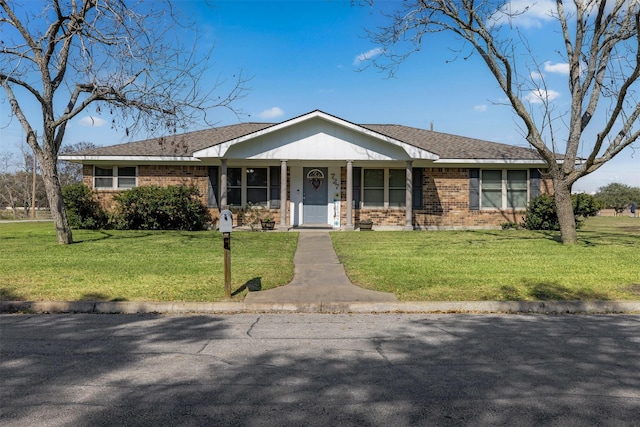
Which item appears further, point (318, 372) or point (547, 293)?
point (547, 293)

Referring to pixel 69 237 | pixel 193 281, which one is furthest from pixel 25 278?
pixel 69 237

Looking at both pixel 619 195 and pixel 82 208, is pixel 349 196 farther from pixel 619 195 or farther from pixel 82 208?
pixel 619 195

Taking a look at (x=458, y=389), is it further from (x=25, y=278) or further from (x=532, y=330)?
(x=25, y=278)

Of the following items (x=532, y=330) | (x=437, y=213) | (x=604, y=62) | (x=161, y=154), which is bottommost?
(x=532, y=330)

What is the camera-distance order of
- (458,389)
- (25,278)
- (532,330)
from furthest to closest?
1. (25,278)
2. (532,330)
3. (458,389)

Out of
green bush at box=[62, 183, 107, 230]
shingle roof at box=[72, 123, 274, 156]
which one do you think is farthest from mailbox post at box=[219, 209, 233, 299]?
green bush at box=[62, 183, 107, 230]

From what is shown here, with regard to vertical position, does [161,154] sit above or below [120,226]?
above

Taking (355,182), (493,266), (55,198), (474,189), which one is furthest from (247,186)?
(493,266)

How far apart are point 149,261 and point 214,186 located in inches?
378

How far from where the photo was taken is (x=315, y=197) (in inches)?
821

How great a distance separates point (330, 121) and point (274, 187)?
3.71 meters

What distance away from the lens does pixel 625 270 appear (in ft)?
33.8

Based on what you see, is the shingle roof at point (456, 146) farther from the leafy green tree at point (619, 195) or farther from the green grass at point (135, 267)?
the leafy green tree at point (619, 195)

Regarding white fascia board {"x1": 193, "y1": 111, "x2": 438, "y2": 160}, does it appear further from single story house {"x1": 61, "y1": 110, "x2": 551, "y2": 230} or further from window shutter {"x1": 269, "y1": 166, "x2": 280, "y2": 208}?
window shutter {"x1": 269, "y1": 166, "x2": 280, "y2": 208}
